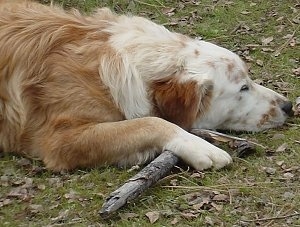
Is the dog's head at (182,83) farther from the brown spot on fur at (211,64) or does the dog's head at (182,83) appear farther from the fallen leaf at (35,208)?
the fallen leaf at (35,208)

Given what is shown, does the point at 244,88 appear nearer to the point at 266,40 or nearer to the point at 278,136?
the point at 278,136

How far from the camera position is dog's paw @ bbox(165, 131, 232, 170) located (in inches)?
204

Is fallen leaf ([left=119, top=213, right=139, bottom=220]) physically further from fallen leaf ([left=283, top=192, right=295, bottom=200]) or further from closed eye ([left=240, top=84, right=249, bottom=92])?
closed eye ([left=240, top=84, right=249, bottom=92])

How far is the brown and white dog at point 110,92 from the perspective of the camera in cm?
536

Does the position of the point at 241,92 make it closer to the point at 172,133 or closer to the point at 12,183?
the point at 172,133

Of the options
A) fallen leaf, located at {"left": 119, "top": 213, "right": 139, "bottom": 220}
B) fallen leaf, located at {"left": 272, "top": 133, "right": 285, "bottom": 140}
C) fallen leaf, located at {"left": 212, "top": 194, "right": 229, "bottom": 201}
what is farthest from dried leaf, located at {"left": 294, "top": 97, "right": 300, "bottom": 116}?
fallen leaf, located at {"left": 119, "top": 213, "right": 139, "bottom": 220}

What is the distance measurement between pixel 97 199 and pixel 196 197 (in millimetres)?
629

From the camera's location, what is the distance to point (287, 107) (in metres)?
5.99

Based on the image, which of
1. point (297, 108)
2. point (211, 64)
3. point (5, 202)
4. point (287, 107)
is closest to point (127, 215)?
point (5, 202)

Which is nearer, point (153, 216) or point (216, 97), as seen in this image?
point (153, 216)

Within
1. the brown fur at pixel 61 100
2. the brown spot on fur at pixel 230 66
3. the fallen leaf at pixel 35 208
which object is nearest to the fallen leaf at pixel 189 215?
the brown fur at pixel 61 100

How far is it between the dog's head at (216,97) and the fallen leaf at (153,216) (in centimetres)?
106

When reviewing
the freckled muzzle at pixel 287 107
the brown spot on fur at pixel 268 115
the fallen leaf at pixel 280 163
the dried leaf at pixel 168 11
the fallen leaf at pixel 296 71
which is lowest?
the fallen leaf at pixel 280 163

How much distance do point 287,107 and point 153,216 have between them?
1.82 metres
